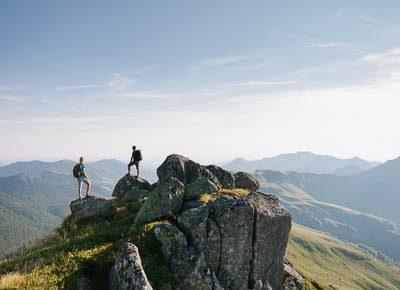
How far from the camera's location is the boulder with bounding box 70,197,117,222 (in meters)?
35.0

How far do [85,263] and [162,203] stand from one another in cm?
938

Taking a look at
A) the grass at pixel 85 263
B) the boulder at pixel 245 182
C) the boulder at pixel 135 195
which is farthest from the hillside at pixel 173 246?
the boulder at pixel 245 182

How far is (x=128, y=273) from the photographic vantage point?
65.4ft

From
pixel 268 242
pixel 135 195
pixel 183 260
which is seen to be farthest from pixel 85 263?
pixel 135 195

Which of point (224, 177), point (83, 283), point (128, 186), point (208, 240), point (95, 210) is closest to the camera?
point (83, 283)

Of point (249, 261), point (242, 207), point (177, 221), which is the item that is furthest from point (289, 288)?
point (177, 221)

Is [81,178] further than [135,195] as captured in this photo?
No

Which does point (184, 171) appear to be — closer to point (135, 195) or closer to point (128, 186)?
point (135, 195)

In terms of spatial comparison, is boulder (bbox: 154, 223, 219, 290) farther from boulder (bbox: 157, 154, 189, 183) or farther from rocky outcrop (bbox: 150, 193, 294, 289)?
boulder (bbox: 157, 154, 189, 183)

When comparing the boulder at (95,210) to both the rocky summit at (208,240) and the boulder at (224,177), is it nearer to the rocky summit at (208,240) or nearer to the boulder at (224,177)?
the rocky summit at (208,240)

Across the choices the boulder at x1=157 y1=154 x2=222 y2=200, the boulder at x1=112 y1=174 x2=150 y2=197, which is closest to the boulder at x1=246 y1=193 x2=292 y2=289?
the boulder at x1=157 y1=154 x2=222 y2=200

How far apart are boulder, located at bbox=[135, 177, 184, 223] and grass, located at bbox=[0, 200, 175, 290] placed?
5.09 feet

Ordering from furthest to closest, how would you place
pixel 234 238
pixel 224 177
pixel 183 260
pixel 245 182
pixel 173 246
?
pixel 245 182 → pixel 224 177 → pixel 234 238 → pixel 173 246 → pixel 183 260

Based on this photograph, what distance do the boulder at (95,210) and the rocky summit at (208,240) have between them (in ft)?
0.32
